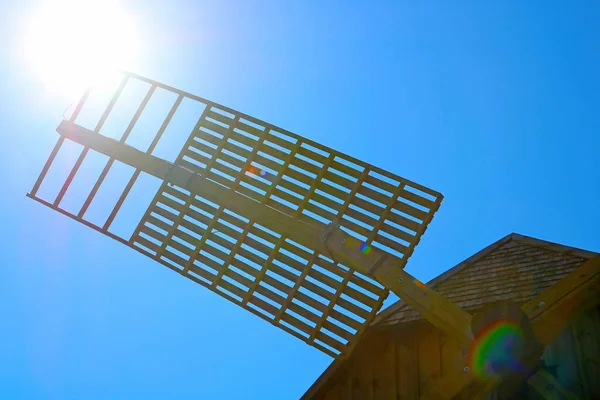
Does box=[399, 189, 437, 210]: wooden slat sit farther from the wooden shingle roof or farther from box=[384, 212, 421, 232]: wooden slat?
the wooden shingle roof

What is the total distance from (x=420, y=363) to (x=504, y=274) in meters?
1.29

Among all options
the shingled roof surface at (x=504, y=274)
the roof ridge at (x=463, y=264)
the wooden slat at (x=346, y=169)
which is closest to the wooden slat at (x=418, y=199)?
the wooden slat at (x=346, y=169)

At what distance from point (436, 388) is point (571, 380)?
4.99ft

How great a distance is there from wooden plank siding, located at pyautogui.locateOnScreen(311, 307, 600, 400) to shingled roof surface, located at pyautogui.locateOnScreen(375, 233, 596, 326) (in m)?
0.21

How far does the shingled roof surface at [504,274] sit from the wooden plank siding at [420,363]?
0.69ft

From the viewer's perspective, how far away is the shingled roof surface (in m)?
5.61

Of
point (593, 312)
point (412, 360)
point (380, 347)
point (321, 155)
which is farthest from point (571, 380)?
point (321, 155)

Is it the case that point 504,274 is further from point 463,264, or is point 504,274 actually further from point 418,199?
point 418,199

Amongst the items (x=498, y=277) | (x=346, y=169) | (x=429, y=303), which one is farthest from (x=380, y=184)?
(x=498, y=277)

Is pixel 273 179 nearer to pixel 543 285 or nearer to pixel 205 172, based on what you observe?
pixel 205 172

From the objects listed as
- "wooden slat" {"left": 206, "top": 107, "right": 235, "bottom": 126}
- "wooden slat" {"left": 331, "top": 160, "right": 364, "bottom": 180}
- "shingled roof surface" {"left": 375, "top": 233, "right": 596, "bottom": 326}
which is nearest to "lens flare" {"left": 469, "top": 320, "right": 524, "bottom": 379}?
"shingled roof surface" {"left": 375, "top": 233, "right": 596, "bottom": 326}

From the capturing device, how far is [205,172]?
5.64 metres

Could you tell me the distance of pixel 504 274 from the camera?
6074mm

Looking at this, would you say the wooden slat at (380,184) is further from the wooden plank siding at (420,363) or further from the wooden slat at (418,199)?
the wooden plank siding at (420,363)
